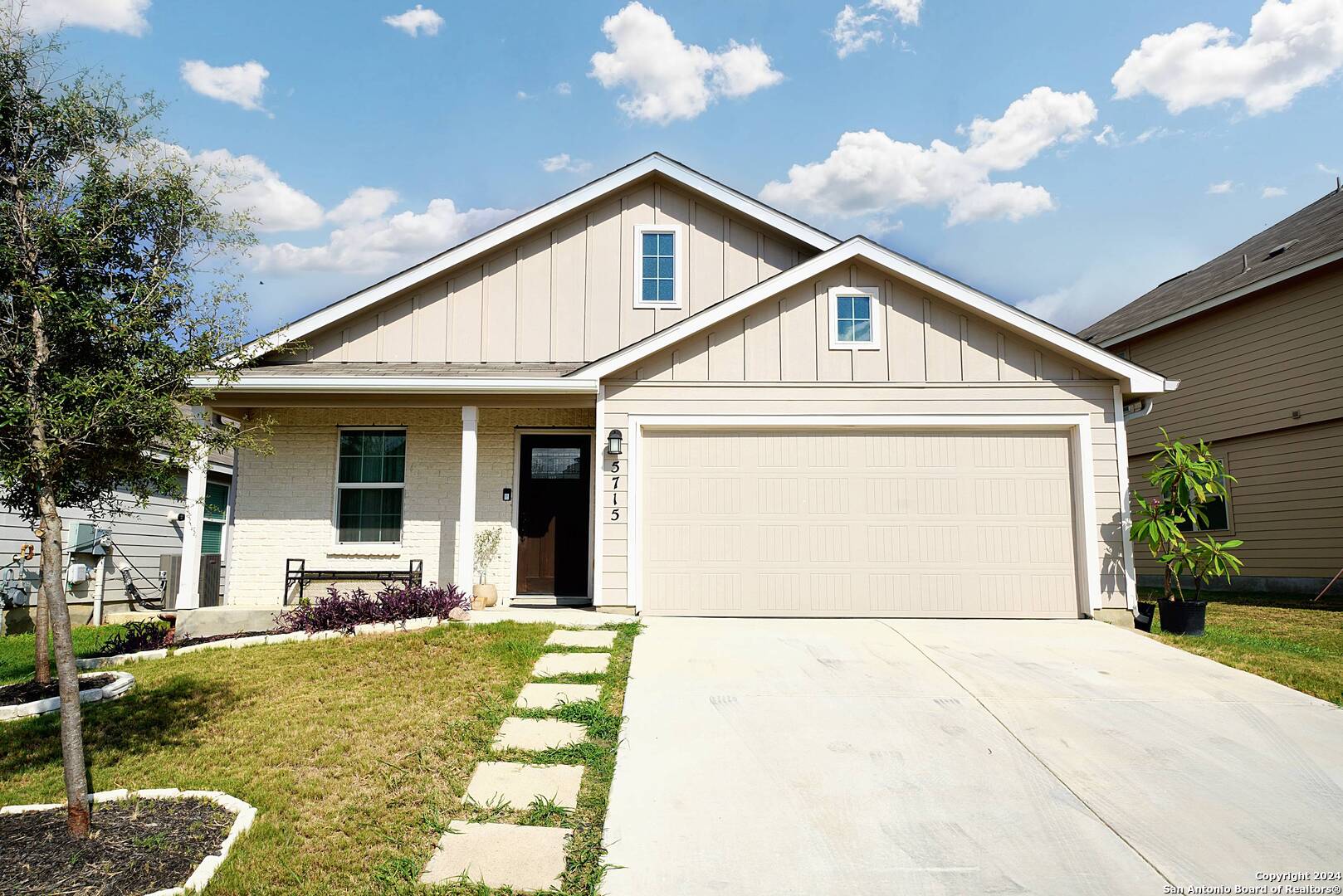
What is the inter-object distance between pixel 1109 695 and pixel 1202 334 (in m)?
10.9

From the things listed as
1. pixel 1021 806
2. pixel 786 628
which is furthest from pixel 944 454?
pixel 1021 806

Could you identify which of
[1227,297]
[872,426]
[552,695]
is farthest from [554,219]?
[1227,297]

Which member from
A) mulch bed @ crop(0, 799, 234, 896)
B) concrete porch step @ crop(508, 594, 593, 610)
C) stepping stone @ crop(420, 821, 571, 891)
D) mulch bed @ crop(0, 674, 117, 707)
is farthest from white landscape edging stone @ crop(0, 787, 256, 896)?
concrete porch step @ crop(508, 594, 593, 610)

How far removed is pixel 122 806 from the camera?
12.8 feet

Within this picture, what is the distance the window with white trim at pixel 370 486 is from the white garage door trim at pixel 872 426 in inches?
133

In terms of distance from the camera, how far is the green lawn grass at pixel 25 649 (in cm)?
727

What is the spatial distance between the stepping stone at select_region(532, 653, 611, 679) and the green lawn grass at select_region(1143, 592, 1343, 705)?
18.7 ft

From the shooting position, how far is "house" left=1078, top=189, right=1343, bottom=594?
1145 centimetres

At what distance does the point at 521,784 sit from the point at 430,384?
567cm

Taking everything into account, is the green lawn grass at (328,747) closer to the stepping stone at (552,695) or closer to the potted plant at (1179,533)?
the stepping stone at (552,695)

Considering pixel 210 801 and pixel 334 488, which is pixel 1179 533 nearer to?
pixel 210 801

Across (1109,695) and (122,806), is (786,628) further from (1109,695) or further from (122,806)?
(122,806)

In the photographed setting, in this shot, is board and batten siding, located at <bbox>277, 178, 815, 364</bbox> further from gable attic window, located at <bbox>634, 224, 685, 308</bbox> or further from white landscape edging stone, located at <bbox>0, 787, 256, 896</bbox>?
white landscape edging stone, located at <bbox>0, 787, 256, 896</bbox>

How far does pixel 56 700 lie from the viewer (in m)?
5.68
